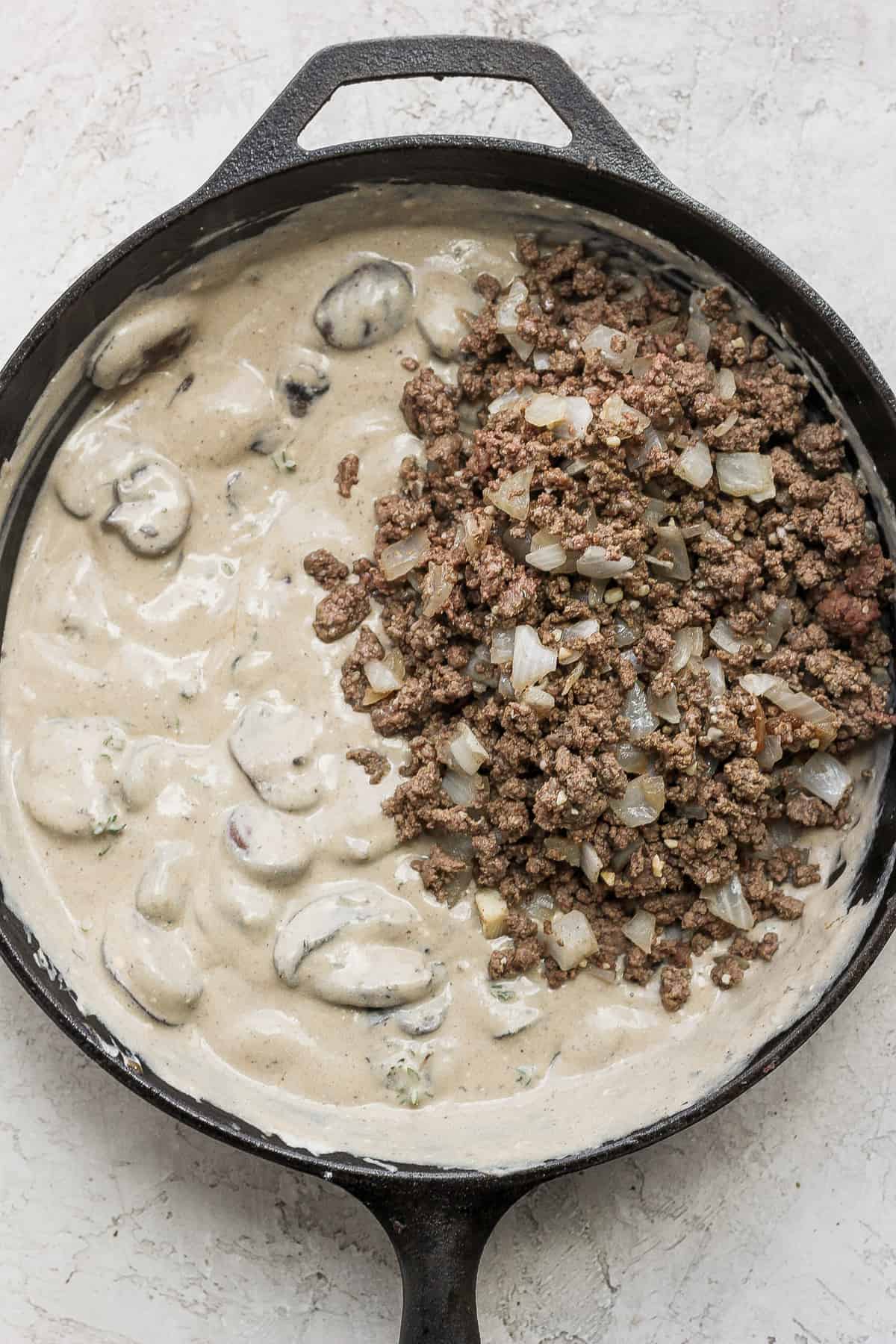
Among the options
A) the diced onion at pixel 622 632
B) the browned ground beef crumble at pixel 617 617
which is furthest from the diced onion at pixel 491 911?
the diced onion at pixel 622 632

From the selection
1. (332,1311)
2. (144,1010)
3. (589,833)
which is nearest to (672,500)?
(589,833)

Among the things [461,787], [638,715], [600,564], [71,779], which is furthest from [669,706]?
[71,779]

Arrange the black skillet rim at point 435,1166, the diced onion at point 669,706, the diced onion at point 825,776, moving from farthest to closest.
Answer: the diced onion at point 825,776, the diced onion at point 669,706, the black skillet rim at point 435,1166

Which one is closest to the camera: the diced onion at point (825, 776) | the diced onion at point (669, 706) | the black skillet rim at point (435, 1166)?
the black skillet rim at point (435, 1166)

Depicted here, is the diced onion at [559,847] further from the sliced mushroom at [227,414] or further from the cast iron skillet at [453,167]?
the sliced mushroom at [227,414]

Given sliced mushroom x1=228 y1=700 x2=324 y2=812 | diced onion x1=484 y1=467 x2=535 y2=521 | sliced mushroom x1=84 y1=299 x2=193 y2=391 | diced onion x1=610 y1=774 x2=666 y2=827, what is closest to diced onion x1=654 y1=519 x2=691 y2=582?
diced onion x1=484 y1=467 x2=535 y2=521

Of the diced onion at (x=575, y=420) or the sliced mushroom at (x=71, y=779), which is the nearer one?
the diced onion at (x=575, y=420)

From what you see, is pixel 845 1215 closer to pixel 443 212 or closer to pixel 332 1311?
pixel 332 1311
